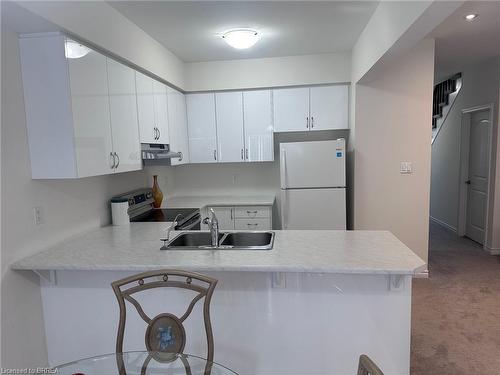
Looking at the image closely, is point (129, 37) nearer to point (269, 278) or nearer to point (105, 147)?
point (105, 147)

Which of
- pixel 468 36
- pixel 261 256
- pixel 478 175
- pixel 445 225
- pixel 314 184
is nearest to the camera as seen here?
pixel 261 256

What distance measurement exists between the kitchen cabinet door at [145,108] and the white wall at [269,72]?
1023mm

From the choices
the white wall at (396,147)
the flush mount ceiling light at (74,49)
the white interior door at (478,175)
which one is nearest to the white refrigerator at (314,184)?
the white wall at (396,147)

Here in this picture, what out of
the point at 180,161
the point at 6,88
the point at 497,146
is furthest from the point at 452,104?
the point at 6,88

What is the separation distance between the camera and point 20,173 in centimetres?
194

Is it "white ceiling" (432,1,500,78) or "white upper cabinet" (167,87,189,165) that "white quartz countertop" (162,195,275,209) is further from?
"white ceiling" (432,1,500,78)

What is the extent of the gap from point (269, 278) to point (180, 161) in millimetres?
2205

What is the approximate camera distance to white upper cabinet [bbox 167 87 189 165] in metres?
3.58

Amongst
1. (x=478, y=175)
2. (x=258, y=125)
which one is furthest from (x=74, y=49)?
(x=478, y=175)

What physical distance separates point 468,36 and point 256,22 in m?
2.35

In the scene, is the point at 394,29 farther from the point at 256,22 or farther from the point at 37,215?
the point at 37,215

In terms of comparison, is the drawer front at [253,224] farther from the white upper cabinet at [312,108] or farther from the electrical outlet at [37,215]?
the electrical outlet at [37,215]

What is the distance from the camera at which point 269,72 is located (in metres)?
3.90

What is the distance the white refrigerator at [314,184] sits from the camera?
140 inches
